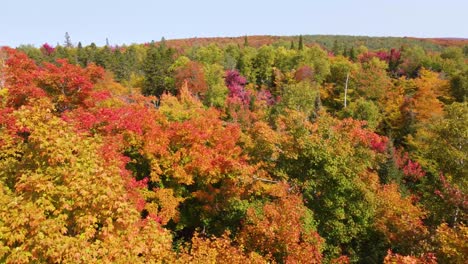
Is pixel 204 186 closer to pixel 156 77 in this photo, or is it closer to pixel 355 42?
pixel 156 77

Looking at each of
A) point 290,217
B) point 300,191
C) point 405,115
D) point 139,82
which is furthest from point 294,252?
point 139,82

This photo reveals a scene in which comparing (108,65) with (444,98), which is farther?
(108,65)

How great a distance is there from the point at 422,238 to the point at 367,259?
22.8 feet

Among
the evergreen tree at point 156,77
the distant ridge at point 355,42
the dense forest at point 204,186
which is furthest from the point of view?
the distant ridge at point 355,42

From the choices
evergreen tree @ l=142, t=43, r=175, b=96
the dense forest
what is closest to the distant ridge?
evergreen tree @ l=142, t=43, r=175, b=96

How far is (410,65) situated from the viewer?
76438 millimetres

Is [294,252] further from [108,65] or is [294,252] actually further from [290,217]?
[108,65]

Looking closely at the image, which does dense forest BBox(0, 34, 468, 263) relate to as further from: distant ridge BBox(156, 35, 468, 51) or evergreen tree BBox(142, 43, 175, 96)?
distant ridge BBox(156, 35, 468, 51)

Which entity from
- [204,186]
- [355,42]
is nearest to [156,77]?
[204,186]

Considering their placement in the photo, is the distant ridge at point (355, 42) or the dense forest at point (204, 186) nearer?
the dense forest at point (204, 186)

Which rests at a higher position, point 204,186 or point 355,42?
point 355,42

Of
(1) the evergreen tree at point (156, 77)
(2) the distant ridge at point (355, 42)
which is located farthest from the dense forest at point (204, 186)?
(2) the distant ridge at point (355, 42)

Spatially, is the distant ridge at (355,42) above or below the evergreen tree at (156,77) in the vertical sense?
above

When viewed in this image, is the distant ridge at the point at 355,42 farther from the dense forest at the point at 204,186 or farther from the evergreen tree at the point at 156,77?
the dense forest at the point at 204,186
